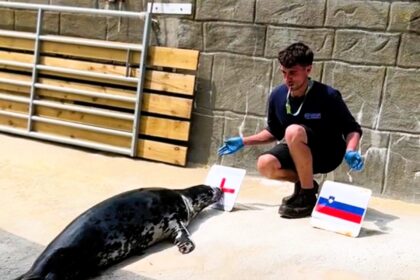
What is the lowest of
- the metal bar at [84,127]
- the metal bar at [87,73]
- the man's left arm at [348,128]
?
the metal bar at [84,127]

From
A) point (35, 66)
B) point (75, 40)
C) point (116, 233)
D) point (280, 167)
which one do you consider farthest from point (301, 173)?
point (35, 66)

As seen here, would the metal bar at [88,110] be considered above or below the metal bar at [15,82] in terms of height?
below

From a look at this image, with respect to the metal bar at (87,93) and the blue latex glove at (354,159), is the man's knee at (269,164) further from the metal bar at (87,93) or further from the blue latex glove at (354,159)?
the metal bar at (87,93)

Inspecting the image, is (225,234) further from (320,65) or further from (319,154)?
(320,65)

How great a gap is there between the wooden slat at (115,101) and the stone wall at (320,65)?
161 mm

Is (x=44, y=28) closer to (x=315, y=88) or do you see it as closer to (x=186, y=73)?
(x=186, y=73)

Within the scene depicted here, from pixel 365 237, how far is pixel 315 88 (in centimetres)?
102

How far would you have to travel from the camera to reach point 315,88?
359cm

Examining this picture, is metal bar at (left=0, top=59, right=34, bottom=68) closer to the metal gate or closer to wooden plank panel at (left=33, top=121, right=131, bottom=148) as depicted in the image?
the metal gate

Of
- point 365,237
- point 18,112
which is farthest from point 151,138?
point 365,237

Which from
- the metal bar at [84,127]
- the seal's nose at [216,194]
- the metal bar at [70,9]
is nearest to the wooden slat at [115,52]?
the metal bar at [70,9]

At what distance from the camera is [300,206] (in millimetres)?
3621

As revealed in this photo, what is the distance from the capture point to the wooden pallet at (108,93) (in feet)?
16.7

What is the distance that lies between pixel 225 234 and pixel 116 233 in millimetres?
Answer: 717
